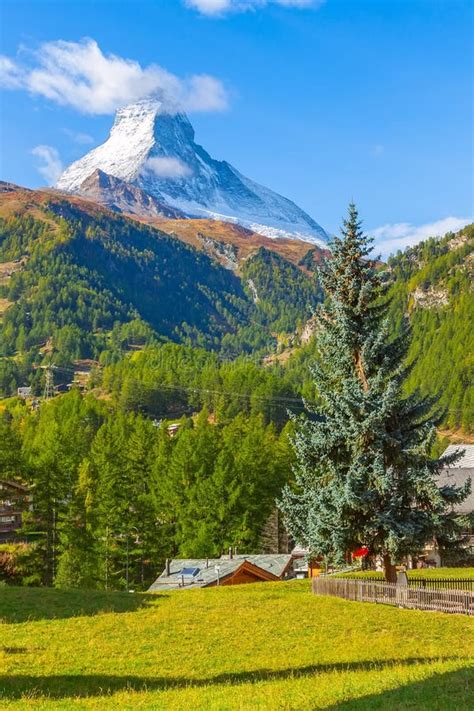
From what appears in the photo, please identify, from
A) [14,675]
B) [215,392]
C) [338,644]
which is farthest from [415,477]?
[215,392]

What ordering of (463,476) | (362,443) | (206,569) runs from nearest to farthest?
(362,443), (206,569), (463,476)

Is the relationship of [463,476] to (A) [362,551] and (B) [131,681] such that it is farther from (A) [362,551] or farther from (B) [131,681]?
(B) [131,681]

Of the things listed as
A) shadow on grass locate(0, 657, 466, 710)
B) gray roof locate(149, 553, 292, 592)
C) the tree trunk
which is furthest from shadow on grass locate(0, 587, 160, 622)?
gray roof locate(149, 553, 292, 592)

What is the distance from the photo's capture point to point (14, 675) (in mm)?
19859

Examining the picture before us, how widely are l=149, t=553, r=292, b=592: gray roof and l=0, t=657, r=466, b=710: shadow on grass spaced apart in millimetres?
30379

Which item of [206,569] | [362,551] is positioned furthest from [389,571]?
[206,569]

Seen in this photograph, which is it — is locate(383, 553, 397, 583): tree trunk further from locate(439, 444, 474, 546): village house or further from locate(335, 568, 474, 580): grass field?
locate(439, 444, 474, 546): village house

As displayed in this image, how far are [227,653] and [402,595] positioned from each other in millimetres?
11266

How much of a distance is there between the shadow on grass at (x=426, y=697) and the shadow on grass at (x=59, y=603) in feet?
55.9

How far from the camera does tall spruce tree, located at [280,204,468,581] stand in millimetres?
34031

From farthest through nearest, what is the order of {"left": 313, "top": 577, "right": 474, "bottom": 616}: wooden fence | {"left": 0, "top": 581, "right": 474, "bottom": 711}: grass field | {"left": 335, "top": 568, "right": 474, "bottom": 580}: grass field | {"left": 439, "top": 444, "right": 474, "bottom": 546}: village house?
{"left": 439, "top": 444, "right": 474, "bottom": 546}: village house → {"left": 335, "top": 568, "right": 474, "bottom": 580}: grass field → {"left": 313, "top": 577, "right": 474, "bottom": 616}: wooden fence → {"left": 0, "top": 581, "right": 474, "bottom": 711}: grass field

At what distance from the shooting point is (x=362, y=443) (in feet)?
115

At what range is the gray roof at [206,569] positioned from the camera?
176ft

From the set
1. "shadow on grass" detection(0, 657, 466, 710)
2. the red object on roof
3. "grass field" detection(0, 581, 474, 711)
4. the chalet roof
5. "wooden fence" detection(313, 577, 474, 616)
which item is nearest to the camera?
"grass field" detection(0, 581, 474, 711)
